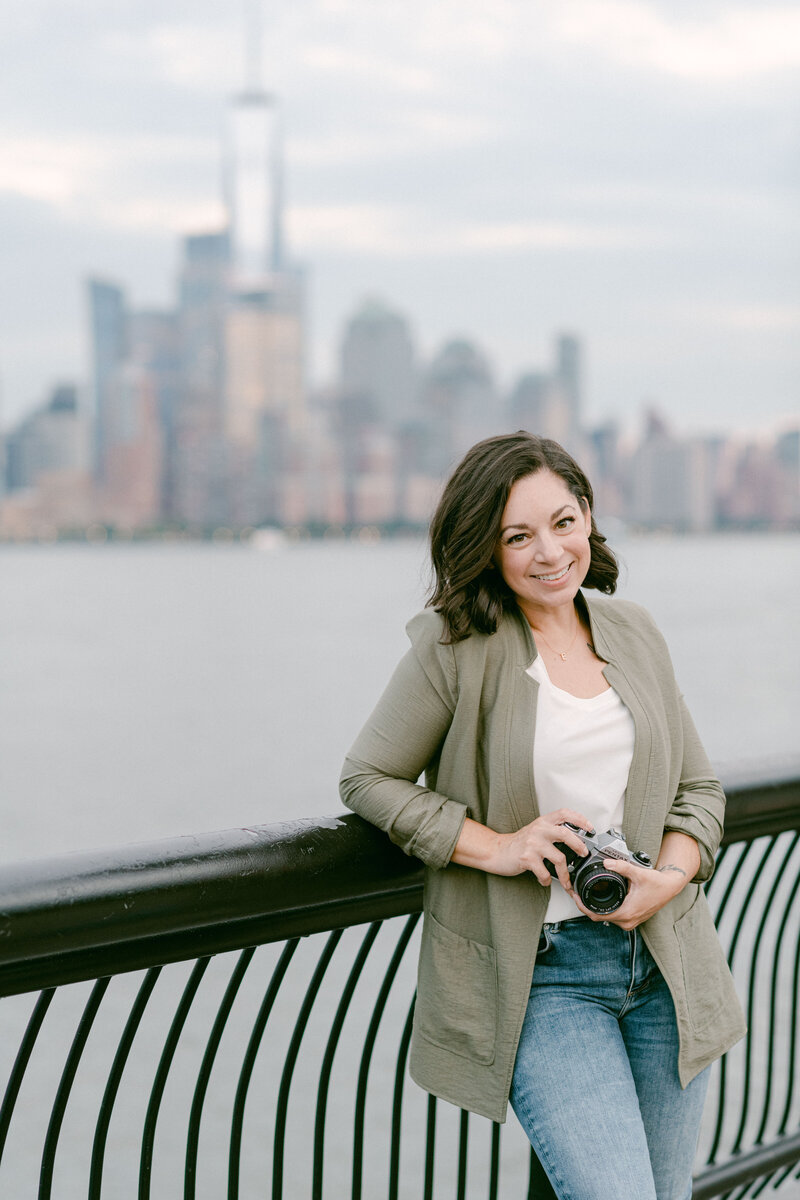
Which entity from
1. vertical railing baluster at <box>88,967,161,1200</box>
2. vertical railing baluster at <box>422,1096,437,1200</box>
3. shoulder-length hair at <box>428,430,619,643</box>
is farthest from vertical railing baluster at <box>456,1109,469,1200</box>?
shoulder-length hair at <box>428,430,619,643</box>

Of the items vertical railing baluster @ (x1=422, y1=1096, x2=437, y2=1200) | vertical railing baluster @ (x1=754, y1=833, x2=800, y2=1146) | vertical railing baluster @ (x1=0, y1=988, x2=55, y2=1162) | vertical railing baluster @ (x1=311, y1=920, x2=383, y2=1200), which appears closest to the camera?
vertical railing baluster @ (x1=0, y1=988, x2=55, y2=1162)

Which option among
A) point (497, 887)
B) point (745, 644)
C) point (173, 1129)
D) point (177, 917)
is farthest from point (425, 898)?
point (745, 644)

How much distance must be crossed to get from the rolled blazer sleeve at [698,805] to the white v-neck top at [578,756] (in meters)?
0.15

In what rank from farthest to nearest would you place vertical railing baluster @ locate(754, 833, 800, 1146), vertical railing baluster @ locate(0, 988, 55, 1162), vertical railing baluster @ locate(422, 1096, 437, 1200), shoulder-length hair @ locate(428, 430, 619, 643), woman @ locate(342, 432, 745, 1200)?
vertical railing baluster @ locate(754, 833, 800, 1146), vertical railing baluster @ locate(422, 1096, 437, 1200), shoulder-length hair @ locate(428, 430, 619, 643), woman @ locate(342, 432, 745, 1200), vertical railing baluster @ locate(0, 988, 55, 1162)

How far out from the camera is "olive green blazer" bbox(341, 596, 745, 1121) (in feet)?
6.84

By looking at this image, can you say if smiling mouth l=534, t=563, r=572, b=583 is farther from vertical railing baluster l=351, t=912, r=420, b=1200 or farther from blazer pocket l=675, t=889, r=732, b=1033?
vertical railing baluster l=351, t=912, r=420, b=1200

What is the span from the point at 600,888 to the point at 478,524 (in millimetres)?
622

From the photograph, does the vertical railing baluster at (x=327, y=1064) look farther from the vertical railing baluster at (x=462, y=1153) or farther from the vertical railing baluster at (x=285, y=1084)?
the vertical railing baluster at (x=462, y=1153)

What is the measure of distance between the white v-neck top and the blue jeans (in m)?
0.10

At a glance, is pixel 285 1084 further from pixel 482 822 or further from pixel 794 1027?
pixel 794 1027

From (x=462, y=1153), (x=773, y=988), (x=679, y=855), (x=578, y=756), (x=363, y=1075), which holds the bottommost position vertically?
(x=773, y=988)

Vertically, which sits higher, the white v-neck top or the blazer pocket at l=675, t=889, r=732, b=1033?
the white v-neck top

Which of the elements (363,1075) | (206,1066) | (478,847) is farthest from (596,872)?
(363,1075)

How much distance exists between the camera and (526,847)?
6.54 feet
